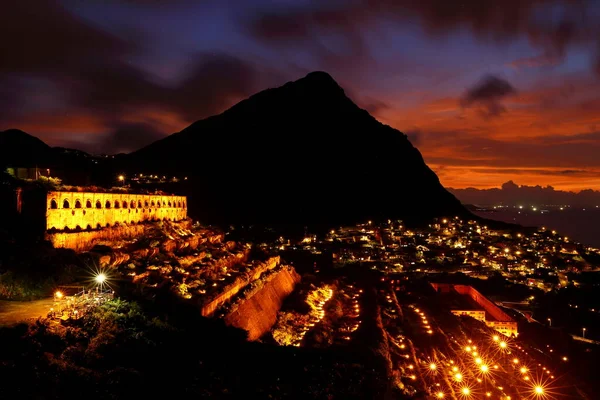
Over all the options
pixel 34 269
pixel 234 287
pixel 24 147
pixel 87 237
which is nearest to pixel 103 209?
pixel 87 237

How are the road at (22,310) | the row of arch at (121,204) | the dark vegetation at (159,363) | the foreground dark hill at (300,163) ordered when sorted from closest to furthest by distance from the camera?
the dark vegetation at (159,363)
the road at (22,310)
the row of arch at (121,204)
the foreground dark hill at (300,163)

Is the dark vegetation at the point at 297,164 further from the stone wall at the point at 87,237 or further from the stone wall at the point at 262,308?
the stone wall at the point at 262,308

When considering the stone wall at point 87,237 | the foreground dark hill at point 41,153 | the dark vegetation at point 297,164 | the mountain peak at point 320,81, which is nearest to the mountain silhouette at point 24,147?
the foreground dark hill at point 41,153

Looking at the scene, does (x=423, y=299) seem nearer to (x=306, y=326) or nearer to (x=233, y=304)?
(x=306, y=326)

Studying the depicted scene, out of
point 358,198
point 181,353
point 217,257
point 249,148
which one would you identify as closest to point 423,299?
point 217,257

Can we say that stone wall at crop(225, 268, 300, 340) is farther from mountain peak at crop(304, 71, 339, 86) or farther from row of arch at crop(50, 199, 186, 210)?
mountain peak at crop(304, 71, 339, 86)

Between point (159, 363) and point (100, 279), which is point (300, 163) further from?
point (159, 363)

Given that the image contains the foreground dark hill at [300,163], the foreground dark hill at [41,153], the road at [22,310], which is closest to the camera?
the road at [22,310]
